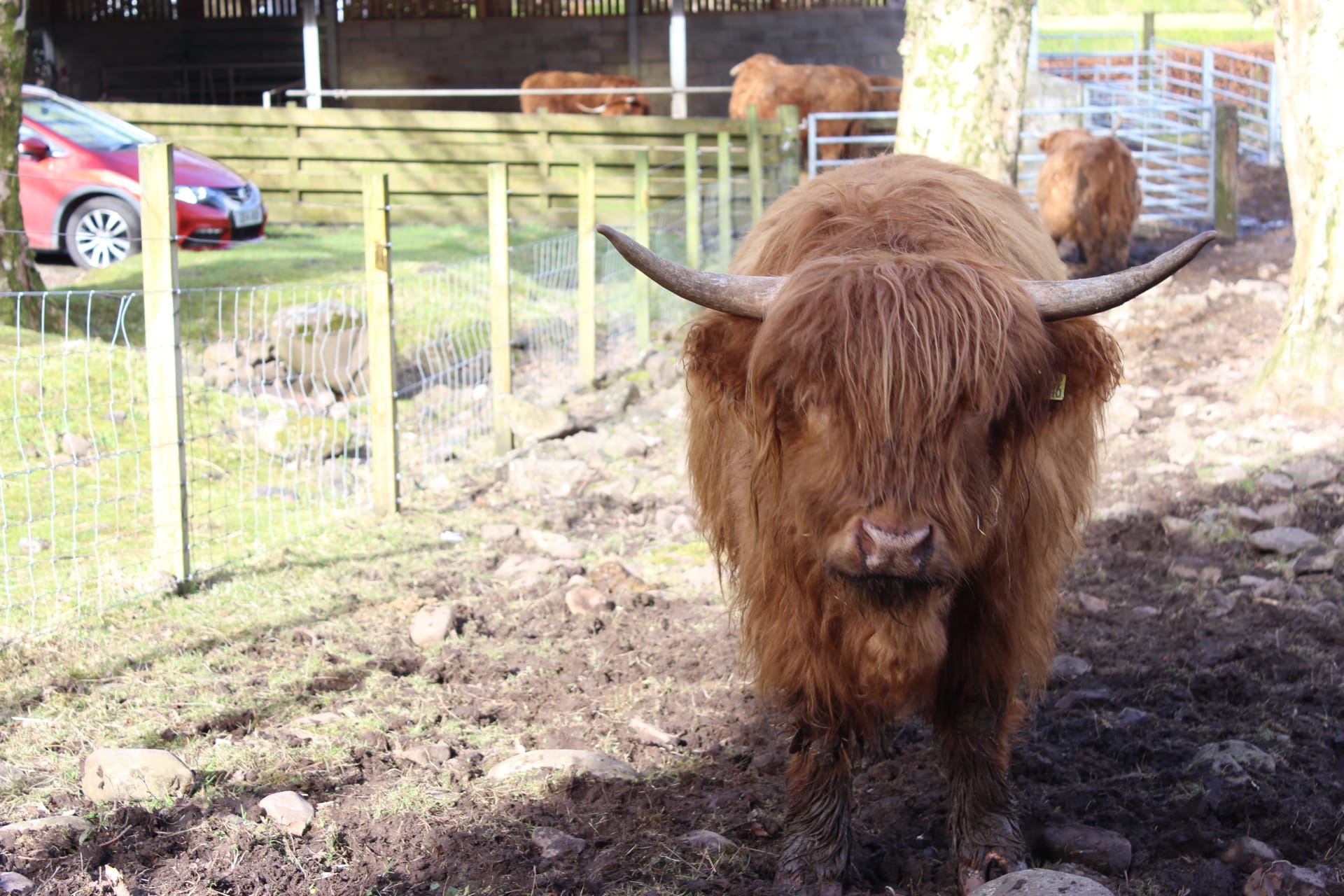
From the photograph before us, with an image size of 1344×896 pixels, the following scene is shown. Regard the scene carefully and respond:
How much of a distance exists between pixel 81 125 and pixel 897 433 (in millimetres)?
12008

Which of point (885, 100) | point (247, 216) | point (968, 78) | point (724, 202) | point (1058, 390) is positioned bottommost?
point (1058, 390)

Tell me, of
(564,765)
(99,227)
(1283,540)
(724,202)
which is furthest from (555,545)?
(99,227)

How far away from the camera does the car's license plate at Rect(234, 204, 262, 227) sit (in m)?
12.3

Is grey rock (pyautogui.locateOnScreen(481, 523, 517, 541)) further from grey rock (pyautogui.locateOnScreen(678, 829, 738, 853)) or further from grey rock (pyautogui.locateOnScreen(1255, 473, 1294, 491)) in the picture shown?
grey rock (pyautogui.locateOnScreen(1255, 473, 1294, 491))

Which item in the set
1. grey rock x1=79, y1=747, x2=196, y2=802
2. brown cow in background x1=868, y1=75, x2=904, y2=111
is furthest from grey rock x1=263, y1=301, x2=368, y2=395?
brown cow in background x1=868, y1=75, x2=904, y2=111

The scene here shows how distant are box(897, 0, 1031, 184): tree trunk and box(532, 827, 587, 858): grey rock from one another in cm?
544

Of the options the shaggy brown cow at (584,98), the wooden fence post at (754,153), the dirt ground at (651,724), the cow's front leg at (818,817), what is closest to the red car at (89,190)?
the wooden fence post at (754,153)

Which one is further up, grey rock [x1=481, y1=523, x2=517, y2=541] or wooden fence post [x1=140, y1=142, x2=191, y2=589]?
wooden fence post [x1=140, y1=142, x2=191, y2=589]

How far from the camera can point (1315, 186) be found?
6.67 m

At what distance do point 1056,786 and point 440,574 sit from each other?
2.75m

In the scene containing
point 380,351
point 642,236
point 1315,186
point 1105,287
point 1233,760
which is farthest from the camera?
point 642,236

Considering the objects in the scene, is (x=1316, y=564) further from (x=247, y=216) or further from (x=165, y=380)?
(x=247, y=216)

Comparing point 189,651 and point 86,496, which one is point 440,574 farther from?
point 86,496

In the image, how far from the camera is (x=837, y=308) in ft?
8.41
